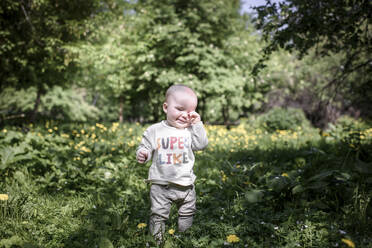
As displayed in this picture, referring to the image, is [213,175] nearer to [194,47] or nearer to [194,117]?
[194,117]

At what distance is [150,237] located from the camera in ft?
6.39

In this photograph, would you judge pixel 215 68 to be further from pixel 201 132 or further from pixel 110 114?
pixel 110 114

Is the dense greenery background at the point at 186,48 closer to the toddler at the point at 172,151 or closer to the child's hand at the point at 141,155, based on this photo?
the toddler at the point at 172,151

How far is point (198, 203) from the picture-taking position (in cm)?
291

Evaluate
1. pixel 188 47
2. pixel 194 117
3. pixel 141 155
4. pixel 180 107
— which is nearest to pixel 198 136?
pixel 194 117

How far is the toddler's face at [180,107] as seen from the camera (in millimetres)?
2047

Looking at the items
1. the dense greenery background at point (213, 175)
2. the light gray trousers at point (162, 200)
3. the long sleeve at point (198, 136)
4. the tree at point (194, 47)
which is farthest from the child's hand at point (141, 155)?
the tree at point (194, 47)

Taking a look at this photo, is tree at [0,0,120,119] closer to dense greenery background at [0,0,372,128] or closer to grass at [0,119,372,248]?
dense greenery background at [0,0,372,128]

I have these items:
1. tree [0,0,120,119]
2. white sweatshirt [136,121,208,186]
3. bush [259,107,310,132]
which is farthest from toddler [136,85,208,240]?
bush [259,107,310,132]

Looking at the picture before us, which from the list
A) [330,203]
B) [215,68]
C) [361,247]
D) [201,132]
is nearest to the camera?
[361,247]

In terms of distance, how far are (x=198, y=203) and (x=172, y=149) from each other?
3.65 feet

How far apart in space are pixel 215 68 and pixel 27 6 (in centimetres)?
596

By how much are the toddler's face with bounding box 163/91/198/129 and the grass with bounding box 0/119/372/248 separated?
0.88 meters

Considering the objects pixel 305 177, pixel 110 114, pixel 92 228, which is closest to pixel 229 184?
pixel 305 177
